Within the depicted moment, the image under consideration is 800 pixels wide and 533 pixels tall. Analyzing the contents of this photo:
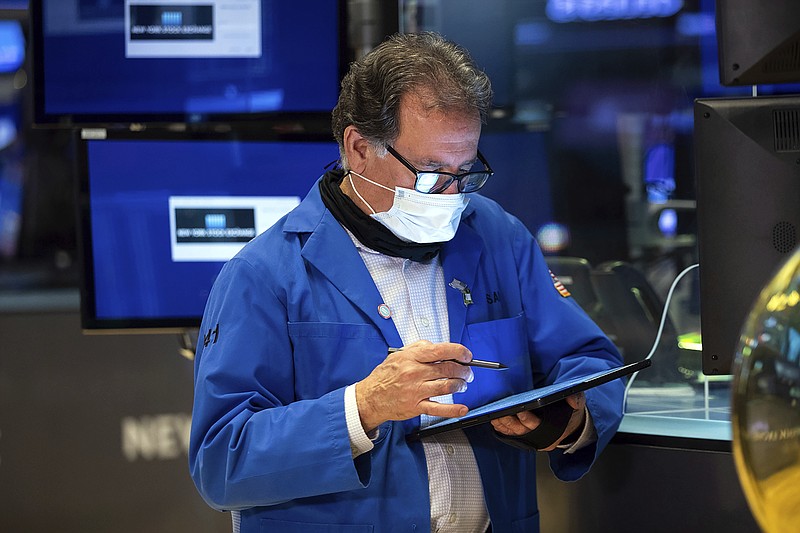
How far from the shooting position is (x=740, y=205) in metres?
1.59

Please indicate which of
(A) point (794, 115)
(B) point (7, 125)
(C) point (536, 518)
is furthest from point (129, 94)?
(B) point (7, 125)

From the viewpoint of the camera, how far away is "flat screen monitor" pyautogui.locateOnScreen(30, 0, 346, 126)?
2.65 metres

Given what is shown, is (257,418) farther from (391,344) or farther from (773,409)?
(773,409)

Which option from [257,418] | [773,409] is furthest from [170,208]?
[773,409]

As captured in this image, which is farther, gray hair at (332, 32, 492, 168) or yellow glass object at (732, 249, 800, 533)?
gray hair at (332, 32, 492, 168)

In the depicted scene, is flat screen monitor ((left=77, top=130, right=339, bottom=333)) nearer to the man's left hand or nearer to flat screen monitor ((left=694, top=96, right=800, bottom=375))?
the man's left hand

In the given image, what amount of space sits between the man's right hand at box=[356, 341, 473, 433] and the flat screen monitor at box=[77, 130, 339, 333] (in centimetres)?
109

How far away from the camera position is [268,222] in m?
2.69

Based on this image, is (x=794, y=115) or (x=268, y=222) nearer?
(x=794, y=115)

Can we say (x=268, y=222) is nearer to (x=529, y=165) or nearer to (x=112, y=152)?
(x=112, y=152)

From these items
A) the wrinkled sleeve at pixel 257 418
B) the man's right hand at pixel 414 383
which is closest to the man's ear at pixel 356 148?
the wrinkled sleeve at pixel 257 418

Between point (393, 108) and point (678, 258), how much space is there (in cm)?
140

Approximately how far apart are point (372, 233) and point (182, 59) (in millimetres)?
1063

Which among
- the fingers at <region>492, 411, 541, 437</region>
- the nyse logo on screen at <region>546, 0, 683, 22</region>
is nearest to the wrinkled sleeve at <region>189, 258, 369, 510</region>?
the fingers at <region>492, 411, 541, 437</region>
